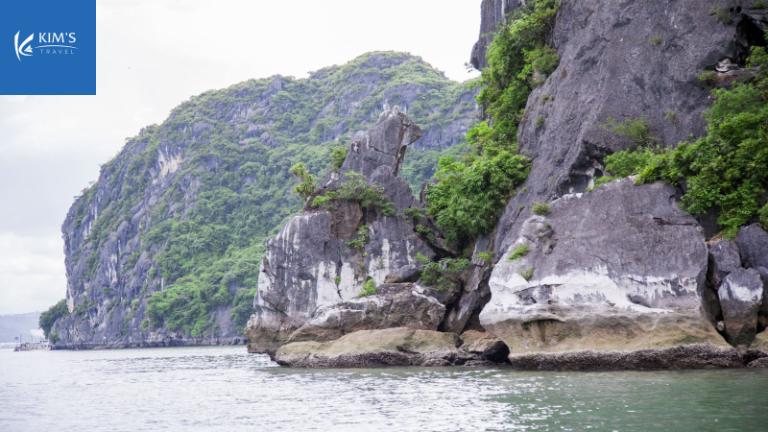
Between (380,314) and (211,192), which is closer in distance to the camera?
(380,314)

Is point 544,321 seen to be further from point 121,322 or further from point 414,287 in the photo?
point 121,322

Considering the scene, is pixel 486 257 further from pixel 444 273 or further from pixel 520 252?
pixel 520 252

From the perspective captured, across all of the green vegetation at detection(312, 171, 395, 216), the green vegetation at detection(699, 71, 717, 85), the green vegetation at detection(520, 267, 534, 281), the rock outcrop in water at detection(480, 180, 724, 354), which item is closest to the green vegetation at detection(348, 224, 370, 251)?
the green vegetation at detection(312, 171, 395, 216)

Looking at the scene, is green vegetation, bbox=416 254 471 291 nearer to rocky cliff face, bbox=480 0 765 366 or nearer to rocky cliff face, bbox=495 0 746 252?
rocky cliff face, bbox=480 0 765 366

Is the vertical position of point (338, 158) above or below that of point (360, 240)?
above

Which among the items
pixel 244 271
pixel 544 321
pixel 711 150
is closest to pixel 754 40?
pixel 711 150

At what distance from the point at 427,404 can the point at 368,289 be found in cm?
1593

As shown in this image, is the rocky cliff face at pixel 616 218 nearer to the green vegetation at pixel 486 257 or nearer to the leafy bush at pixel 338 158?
the green vegetation at pixel 486 257

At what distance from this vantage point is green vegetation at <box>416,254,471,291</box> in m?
29.0

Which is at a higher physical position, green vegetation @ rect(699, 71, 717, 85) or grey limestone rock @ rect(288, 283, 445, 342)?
green vegetation @ rect(699, 71, 717, 85)

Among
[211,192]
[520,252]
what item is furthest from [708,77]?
[211,192]

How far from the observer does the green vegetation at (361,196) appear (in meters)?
33.6

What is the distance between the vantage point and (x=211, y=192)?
351 feet

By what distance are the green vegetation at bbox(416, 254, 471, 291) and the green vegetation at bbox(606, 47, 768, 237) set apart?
909 cm
